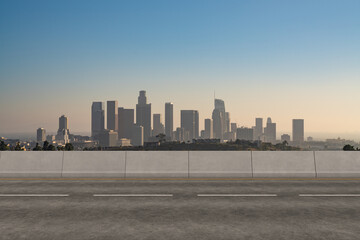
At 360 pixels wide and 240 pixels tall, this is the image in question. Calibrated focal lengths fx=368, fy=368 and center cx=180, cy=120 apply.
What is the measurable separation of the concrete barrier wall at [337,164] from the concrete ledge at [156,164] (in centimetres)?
523

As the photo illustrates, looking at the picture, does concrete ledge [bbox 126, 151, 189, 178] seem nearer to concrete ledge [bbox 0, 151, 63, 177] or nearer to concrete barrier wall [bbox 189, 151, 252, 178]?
concrete barrier wall [bbox 189, 151, 252, 178]

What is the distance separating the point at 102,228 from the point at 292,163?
9528mm

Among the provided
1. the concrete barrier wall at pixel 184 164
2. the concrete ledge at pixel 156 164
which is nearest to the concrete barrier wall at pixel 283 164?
the concrete barrier wall at pixel 184 164

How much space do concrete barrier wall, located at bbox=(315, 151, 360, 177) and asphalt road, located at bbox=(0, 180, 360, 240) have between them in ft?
4.85

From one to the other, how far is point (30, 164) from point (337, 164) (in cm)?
1202

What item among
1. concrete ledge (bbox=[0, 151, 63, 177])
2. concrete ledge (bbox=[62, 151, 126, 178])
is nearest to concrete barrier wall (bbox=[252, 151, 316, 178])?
concrete ledge (bbox=[62, 151, 126, 178])

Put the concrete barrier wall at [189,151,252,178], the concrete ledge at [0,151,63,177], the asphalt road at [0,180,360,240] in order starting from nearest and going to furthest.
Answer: the asphalt road at [0,180,360,240] → the concrete barrier wall at [189,151,252,178] → the concrete ledge at [0,151,63,177]

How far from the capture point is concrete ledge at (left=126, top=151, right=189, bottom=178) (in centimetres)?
1408

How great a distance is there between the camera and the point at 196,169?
14172 millimetres

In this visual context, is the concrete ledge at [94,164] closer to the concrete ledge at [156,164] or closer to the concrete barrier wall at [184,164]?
the concrete barrier wall at [184,164]

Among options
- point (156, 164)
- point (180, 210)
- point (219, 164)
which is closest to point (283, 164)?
point (219, 164)

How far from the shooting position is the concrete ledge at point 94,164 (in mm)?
14188

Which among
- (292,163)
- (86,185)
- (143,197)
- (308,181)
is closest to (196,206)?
(143,197)

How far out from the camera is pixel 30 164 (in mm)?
14500
